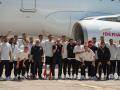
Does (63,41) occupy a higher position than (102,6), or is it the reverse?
(102,6)

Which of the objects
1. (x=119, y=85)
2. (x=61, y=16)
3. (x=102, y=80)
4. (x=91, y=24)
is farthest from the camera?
(x=61, y=16)

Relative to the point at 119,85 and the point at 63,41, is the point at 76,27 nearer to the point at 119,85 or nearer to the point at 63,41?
the point at 63,41

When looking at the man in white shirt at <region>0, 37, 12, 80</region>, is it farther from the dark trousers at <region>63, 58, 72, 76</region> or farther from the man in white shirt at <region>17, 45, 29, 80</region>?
the dark trousers at <region>63, 58, 72, 76</region>

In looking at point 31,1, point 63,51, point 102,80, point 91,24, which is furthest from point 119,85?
point 31,1

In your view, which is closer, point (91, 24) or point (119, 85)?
point (119, 85)

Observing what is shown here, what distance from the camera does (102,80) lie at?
61.2 feet

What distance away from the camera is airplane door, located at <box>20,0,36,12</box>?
23.8 m

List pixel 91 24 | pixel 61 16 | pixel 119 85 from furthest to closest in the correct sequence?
pixel 61 16 → pixel 91 24 → pixel 119 85

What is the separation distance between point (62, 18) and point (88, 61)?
6514 mm

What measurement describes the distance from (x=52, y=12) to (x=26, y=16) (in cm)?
142

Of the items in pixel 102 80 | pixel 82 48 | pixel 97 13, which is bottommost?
pixel 102 80

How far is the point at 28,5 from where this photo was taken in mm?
23938

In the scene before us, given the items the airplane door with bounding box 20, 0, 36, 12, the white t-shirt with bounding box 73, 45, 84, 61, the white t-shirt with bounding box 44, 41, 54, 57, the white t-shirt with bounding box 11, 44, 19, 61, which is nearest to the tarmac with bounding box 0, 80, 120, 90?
the white t-shirt with bounding box 11, 44, 19, 61

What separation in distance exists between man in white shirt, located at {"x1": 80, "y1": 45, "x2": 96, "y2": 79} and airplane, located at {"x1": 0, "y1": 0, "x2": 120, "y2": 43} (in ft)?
13.1
